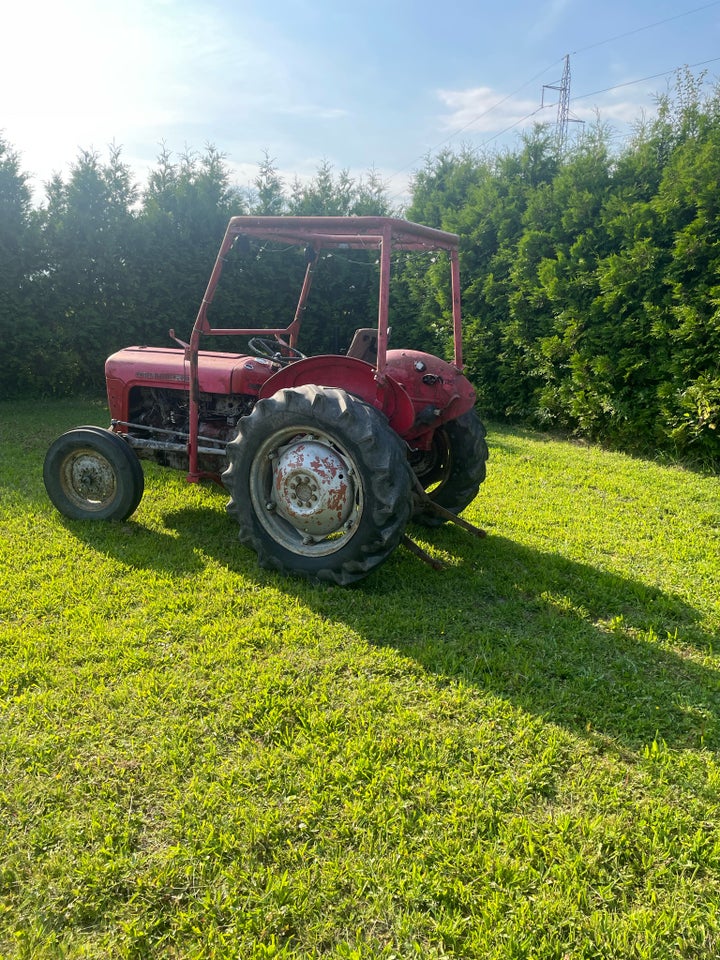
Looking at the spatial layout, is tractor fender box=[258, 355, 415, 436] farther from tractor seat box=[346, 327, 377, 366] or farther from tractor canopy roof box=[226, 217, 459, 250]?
tractor canopy roof box=[226, 217, 459, 250]

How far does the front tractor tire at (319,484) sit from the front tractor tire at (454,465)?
0.90 meters

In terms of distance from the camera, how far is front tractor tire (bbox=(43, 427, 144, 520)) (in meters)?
3.87

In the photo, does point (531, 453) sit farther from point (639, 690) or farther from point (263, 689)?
point (263, 689)

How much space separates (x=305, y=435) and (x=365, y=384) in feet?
1.42

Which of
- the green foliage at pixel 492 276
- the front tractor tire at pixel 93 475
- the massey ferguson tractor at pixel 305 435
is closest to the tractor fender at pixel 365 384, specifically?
the massey ferguson tractor at pixel 305 435

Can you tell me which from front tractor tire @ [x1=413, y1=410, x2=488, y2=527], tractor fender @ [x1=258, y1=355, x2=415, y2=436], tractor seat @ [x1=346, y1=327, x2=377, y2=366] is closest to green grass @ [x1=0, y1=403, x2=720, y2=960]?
front tractor tire @ [x1=413, y1=410, x2=488, y2=527]

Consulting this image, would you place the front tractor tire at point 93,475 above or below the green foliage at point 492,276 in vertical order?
below

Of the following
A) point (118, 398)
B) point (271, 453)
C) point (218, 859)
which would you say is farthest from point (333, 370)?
point (218, 859)

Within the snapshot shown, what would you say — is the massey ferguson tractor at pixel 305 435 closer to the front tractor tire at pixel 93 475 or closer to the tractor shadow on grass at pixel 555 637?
the front tractor tire at pixel 93 475

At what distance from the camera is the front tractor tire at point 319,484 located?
304 centimetres

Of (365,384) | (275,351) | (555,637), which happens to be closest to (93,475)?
(275,351)

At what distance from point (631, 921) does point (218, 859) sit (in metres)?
1.03

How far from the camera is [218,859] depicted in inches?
64.7

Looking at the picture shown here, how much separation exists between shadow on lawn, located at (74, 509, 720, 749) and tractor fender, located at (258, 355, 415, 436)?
33.3 inches
